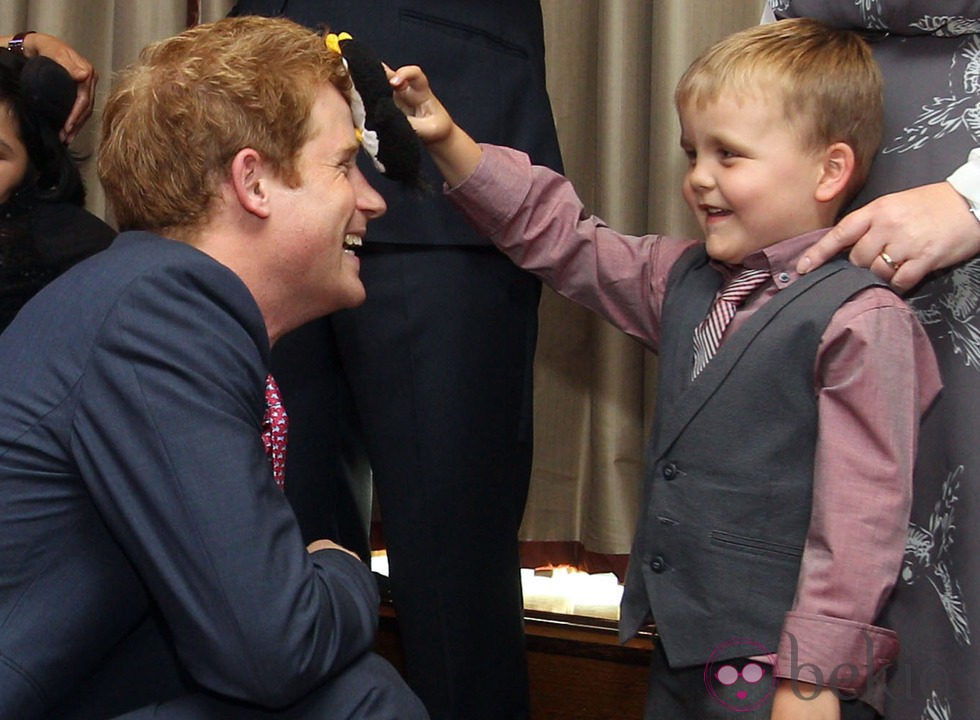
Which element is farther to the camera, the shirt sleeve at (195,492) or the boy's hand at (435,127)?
the boy's hand at (435,127)

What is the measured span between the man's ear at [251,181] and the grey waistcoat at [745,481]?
0.49 metres

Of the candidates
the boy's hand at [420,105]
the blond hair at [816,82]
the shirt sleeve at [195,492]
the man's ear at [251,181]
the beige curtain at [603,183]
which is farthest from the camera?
the beige curtain at [603,183]

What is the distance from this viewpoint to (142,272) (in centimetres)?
101

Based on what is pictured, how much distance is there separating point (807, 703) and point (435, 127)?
754 millimetres

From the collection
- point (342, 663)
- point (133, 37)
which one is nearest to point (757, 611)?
point (342, 663)

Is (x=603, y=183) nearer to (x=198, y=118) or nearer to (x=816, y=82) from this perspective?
(x=816, y=82)

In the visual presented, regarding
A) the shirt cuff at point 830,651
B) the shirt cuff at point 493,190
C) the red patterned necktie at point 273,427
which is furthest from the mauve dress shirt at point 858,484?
the red patterned necktie at point 273,427

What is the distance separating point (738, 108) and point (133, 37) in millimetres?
1302

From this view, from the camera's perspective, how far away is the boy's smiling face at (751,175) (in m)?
1.27

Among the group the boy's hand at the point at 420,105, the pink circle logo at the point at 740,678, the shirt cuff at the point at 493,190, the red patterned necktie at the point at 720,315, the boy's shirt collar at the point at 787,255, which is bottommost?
the pink circle logo at the point at 740,678

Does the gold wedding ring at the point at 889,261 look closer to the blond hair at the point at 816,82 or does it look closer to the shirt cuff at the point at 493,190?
the blond hair at the point at 816,82

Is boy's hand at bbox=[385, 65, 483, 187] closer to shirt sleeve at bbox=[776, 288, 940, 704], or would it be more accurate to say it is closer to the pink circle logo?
shirt sleeve at bbox=[776, 288, 940, 704]

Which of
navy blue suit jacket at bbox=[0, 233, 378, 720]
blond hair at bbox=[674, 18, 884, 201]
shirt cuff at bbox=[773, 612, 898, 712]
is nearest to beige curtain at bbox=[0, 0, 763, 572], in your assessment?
blond hair at bbox=[674, 18, 884, 201]

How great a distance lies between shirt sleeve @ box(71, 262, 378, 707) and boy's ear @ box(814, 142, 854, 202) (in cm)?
67
